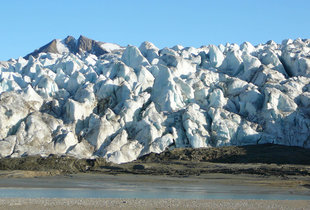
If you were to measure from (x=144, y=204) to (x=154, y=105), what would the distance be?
97.8 feet

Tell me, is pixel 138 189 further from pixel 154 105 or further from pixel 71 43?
pixel 71 43

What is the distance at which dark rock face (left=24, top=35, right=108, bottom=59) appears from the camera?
3900 inches

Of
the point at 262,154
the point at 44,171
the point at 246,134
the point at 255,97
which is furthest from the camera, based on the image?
the point at 255,97

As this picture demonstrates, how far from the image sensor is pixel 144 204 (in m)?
19.6

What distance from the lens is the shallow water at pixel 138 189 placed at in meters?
23.5

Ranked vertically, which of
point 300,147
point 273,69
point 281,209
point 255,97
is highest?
point 273,69

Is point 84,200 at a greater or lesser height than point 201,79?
lesser

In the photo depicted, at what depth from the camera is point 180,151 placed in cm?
4244

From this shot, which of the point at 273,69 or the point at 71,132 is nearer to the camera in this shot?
the point at 71,132

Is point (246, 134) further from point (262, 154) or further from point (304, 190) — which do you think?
point (304, 190)

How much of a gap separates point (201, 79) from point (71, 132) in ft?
61.7

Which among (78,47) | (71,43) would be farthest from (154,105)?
(71,43)

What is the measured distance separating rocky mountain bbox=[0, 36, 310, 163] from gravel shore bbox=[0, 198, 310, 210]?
2190 cm

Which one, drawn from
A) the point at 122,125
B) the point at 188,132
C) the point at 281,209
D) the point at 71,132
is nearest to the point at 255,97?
the point at 188,132
